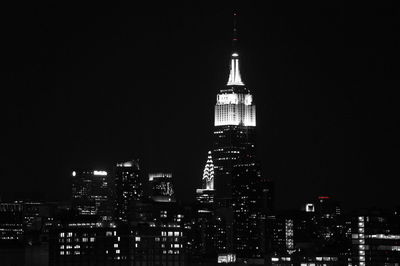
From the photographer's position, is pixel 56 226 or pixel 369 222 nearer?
pixel 369 222

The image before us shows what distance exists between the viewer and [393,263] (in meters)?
143

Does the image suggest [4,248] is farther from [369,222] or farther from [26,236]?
[369,222]

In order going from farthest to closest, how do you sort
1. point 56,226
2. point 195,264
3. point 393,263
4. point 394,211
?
point 195,264
point 56,226
point 394,211
point 393,263

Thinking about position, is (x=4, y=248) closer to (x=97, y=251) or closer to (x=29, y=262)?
(x=29, y=262)

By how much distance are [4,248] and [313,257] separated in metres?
52.5

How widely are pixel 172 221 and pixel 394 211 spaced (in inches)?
1557

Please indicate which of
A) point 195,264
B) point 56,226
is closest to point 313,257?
point 195,264

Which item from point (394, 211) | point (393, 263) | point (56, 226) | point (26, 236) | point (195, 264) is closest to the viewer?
point (393, 263)

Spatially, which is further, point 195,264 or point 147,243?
point 195,264

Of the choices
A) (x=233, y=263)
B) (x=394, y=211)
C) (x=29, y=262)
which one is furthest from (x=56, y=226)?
(x=394, y=211)

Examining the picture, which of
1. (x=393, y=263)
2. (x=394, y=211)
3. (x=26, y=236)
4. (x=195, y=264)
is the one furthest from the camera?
(x=26, y=236)

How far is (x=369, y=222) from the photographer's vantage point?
488 feet

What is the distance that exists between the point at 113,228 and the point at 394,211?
4334 centimetres

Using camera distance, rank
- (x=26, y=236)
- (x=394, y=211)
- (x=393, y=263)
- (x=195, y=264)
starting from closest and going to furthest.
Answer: (x=393, y=263), (x=394, y=211), (x=195, y=264), (x=26, y=236)
